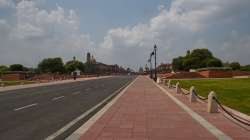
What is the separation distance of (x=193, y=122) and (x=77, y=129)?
12.5 feet

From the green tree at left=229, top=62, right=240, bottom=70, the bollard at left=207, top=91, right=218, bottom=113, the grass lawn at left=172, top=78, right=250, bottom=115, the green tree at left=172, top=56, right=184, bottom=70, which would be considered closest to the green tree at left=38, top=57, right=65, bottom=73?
the green tree at left=172, top=56, right=184, bottom=70

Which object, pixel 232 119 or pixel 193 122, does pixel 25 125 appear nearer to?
pixel 193 122

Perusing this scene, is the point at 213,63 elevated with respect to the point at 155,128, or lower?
elevated

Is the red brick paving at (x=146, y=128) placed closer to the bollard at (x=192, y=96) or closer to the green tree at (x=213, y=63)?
the bollard at (x=192, y=96)

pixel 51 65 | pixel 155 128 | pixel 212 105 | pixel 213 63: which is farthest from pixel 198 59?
pixel 155 128

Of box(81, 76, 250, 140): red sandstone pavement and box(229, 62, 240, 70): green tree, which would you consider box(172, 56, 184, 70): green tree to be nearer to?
box(229, 62, 240, 70): green tree

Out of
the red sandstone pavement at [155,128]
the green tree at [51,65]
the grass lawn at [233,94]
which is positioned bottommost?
the red sandstone pavement at [155,128]

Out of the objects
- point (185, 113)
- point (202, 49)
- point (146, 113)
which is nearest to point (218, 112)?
point (185, 113)

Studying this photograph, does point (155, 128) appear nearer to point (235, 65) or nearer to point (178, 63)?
point (178, 63)

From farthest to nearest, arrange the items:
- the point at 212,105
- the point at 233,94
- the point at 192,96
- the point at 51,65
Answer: the point at 51,65, the point at 233,94, the point at 192,96, the point at 212,105

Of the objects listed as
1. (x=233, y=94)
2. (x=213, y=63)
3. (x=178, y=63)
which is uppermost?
(x=178, y=63)

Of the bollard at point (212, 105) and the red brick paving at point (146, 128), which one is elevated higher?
the bollard at point (212, 105)

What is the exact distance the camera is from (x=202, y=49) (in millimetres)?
157750

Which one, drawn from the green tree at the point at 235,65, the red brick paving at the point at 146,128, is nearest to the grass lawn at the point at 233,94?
the red brick paving at the point at 146,128
